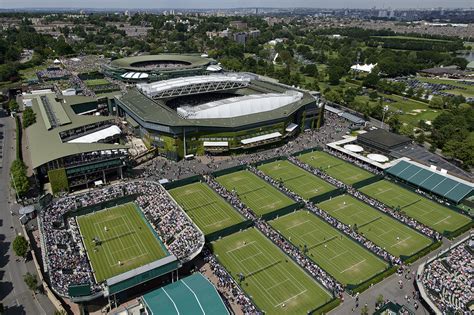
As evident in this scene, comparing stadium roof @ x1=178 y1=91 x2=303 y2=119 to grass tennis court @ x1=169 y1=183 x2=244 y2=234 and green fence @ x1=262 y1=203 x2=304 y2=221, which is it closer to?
grass tennis court @ x1=169 y1=183 x2=244 y2=234

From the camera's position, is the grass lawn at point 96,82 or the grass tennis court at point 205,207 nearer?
the grass tennis court at point 205,207

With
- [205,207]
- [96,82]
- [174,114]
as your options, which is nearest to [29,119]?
[174,114]

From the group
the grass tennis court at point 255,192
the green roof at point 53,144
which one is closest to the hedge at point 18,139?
the green roof at point 53,144

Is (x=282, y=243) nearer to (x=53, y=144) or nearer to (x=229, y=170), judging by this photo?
(x=229, y=170)

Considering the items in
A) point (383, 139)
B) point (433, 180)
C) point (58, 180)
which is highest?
point (383, 139)

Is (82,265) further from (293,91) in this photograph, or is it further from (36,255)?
(293,91)

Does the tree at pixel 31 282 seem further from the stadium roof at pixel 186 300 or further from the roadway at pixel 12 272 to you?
the stadium roof at pixel 186 300

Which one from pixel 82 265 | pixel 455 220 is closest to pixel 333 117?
pixel 455 220
